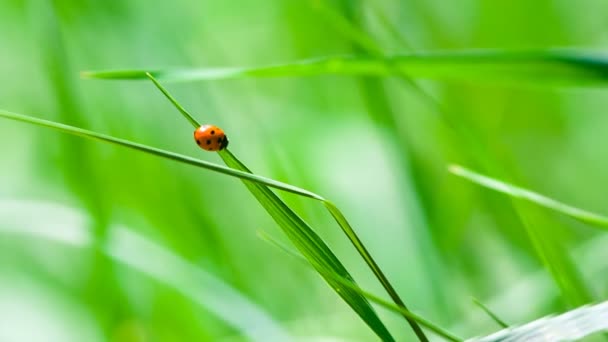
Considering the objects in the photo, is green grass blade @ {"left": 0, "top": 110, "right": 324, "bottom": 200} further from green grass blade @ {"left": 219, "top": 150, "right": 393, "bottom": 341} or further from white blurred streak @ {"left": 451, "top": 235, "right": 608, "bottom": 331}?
white blurred streak @ {"left": 451, "top": 235, "right": 608, "bottom": 331}

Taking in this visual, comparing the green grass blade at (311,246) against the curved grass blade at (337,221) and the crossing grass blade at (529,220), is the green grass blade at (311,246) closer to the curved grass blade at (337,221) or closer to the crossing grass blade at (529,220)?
the curved grass blade at (337,221)

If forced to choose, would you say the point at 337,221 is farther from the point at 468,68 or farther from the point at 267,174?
the point at 267,174

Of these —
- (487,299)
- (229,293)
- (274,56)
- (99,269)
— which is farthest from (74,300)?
(274,56)

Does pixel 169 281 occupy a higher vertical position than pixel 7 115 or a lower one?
higher

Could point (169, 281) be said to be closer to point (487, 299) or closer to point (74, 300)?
point (74, 300)

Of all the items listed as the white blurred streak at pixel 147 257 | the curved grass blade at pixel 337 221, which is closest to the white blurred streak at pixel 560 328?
the curved grass blade at pixel 337 221
